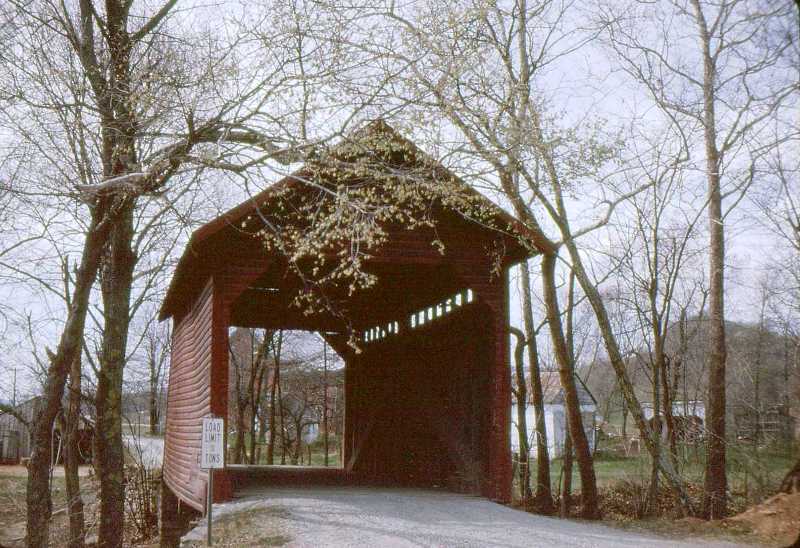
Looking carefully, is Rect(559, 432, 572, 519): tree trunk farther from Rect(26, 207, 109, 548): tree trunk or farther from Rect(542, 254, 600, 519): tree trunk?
Rect(26, 207, 109, 548): tree trunk

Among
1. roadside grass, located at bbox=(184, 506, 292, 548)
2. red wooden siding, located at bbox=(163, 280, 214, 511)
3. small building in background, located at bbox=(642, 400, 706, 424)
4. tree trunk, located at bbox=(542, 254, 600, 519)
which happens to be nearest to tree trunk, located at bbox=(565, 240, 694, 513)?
tree trunk, located at bbox=(542, 254, 600, 519)

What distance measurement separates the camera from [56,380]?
1125 centimetres

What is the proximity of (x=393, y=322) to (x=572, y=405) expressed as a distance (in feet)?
12.4

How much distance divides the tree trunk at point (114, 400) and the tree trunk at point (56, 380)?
1405mm

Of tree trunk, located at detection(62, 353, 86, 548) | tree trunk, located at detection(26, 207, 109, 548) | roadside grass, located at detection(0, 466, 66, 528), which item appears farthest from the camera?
roadside grass, located at detection(0, 466, 66, 528)

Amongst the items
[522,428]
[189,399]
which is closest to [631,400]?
[522,428]

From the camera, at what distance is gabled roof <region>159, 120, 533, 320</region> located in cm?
980

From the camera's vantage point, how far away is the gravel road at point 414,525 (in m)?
8.00

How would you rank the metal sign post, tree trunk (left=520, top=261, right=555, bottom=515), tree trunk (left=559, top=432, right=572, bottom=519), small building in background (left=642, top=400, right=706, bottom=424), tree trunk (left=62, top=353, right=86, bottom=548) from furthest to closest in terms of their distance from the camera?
small building in background (left=642, top=400, right=706, bottom=424)
tree trunk (left=520, top=261, right=555, bottom=515)
tree trunk (left=559, top=432, right=572, bottom=519)
tree trunk (left=62, top=353, right=86, bottom=548)
the metal sign post

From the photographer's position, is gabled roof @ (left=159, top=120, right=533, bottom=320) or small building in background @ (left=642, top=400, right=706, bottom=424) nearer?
gabled roof @ (left=159, top=120, right=533, bottom=320)

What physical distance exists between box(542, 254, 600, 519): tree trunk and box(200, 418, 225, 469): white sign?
7910 millimetres

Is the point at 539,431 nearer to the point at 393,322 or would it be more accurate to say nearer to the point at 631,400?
the point at 631,400

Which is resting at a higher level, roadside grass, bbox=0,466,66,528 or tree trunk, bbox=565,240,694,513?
tree trunk, bbox=565,240,694,513

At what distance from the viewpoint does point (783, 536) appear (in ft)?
23.3
